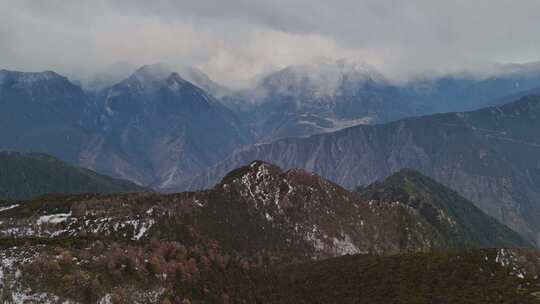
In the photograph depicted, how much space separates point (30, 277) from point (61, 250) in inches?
672

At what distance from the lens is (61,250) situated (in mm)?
165000

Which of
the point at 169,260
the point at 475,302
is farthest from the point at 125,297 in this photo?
the point at 475,302

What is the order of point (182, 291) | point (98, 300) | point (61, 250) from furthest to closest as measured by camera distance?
point (182, 291)
point (61, 250)
point (98, 300)

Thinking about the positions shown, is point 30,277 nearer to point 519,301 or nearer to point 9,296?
point 9,296

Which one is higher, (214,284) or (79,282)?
(79,282)

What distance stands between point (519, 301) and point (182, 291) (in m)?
118


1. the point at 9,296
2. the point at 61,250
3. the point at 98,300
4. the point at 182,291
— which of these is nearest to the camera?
the point at 9,296

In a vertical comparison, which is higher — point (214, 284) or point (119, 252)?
point (119, 252)

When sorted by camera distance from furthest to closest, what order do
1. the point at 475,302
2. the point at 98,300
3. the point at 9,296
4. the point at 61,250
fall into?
the point at 475,302, the point at 61,250, the point at 98,300, the point at 9,296

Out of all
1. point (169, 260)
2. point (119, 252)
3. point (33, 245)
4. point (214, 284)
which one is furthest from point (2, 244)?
point (214, 284)

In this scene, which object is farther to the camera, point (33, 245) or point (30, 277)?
point (33, 245)

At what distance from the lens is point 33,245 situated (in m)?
167

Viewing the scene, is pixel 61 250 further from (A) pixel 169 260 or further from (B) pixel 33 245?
(A) pixel 169 260

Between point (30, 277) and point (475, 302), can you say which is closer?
point (30, 277)
